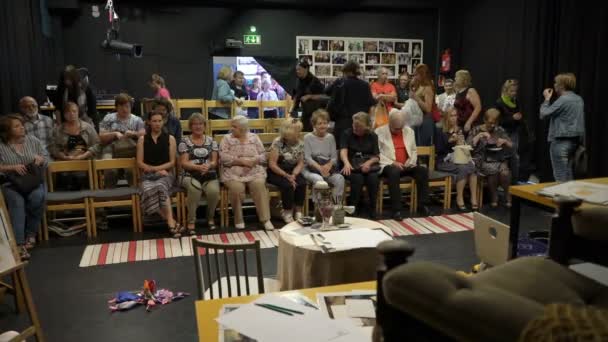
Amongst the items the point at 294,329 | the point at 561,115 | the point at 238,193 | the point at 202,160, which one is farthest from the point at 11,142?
the point at 561,115

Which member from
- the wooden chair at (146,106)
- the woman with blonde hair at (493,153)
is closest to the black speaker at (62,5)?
the wooden chair at (146,106)

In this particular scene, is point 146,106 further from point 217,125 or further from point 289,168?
point 289,168

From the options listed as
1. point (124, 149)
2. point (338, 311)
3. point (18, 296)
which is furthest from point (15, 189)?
point (338, 311)

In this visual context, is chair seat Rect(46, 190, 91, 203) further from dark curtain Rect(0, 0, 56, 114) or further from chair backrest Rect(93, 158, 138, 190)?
dark curtain Rect(0, 0, 56, 114)

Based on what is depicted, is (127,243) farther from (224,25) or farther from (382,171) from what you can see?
(224,25)

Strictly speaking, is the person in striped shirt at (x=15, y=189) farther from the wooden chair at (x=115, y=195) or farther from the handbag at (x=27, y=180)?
the wooden chair at (x=115, y=195)

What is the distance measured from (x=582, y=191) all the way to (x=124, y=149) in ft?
13.4

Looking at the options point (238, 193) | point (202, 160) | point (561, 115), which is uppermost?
point (561, 115)

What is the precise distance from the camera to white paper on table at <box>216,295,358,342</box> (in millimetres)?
1351

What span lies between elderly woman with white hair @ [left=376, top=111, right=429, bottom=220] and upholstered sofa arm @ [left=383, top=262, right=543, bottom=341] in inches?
167

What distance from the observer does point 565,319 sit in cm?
67

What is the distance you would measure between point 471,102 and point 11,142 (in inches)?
190

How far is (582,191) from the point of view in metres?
2.09

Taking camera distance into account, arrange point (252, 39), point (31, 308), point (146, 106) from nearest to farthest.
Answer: point (31, 308) < point (146, 106) < point (252, 39)
